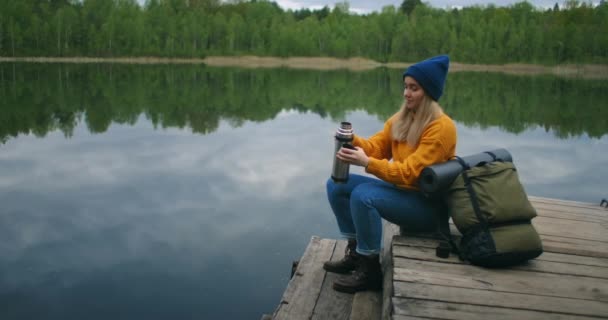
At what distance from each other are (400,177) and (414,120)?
1.26 ft

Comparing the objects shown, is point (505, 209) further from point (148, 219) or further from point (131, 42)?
point (131, 42)

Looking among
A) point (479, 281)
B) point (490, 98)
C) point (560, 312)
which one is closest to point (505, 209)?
point (479, 281)

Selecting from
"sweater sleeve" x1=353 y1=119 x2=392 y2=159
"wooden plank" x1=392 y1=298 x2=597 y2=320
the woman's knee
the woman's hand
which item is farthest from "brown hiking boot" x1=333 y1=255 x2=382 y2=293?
"wooden plank" x1=392 y1=298 x2=597 y2=320

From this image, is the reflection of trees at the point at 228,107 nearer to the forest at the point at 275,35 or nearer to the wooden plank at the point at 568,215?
the wooden plank at the point at 568,215

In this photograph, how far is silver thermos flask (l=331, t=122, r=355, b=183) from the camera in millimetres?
3582

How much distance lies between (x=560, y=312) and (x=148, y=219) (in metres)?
4.84

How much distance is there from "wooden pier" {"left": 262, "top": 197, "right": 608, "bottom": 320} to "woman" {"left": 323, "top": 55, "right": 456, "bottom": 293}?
137mm

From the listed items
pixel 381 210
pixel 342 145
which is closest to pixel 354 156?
pixel 342 145

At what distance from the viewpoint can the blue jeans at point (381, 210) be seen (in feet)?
11.8

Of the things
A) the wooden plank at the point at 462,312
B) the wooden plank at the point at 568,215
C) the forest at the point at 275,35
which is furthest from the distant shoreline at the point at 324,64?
the wooden plank at the point at 462,312

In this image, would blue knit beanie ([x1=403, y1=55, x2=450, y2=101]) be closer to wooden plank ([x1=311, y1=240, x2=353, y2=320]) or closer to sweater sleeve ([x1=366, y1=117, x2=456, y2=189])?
sweater sleeve ([x1=366, y1=117, x2=456, y2=189])

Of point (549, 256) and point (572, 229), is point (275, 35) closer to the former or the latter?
point (572, 229)

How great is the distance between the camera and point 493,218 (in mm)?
3234

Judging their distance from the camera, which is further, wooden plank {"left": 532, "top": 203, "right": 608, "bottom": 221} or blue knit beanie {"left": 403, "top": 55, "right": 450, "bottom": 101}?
wooden plank {"left": 532, "top": 203, "right": 608, "bottom": 221}
